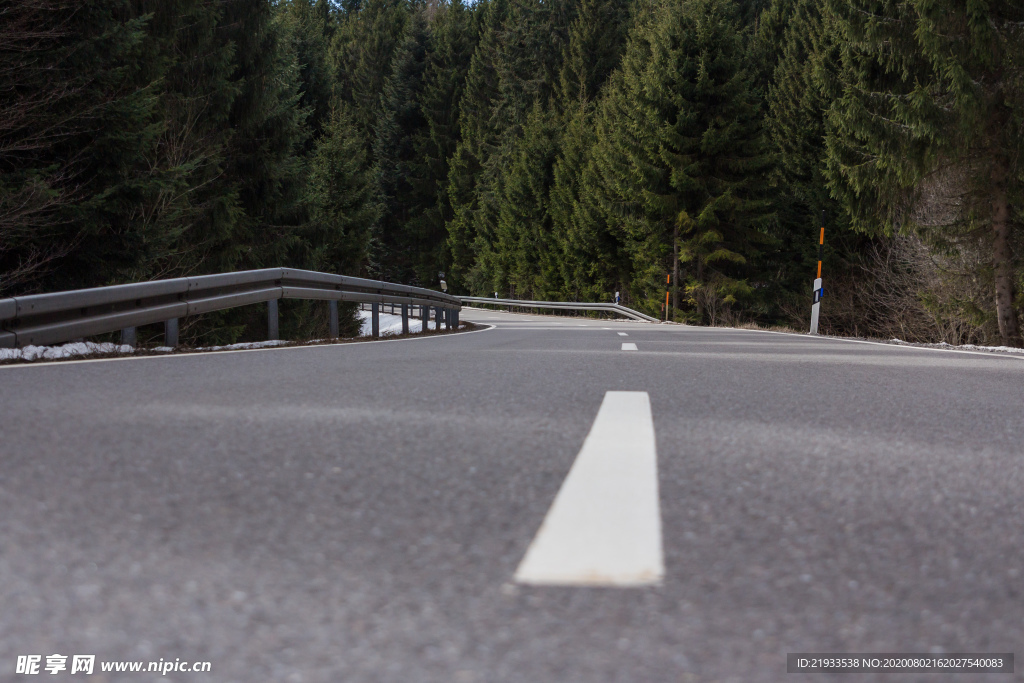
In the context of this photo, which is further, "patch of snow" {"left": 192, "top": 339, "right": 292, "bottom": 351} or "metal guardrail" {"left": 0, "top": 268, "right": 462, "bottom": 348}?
"patch of snow" {"left": 192, "top": 339, "right": 292, "bottom": 351}

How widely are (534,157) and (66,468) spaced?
201ft

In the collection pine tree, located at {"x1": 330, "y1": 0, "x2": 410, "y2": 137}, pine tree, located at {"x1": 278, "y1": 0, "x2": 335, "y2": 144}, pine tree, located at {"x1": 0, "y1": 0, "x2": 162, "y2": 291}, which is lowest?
pine tree, located at {"x1": 0, "y1": 0, "x2": 162, "y2": 291}

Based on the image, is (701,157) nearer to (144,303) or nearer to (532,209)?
(532,209)

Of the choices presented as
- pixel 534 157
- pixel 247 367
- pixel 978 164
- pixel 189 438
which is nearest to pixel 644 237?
pixel 534 157

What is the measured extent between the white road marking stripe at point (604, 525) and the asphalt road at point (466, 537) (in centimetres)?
5

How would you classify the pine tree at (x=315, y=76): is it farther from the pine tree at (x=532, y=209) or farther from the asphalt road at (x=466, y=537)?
the asphalt road at (x=466, y=537)

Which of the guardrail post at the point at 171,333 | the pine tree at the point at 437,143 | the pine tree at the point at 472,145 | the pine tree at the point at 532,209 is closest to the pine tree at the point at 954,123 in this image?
the guardrail post at the point at 171,333

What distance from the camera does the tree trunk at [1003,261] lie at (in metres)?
21.5

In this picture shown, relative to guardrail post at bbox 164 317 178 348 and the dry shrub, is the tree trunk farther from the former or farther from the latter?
guardrail post at bbox 164 317 178 348

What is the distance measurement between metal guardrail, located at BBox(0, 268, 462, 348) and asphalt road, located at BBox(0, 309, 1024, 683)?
3075mm

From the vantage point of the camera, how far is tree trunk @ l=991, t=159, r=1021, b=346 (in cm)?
2150

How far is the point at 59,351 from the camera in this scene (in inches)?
339

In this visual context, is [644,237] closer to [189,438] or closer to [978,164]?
[978,164]

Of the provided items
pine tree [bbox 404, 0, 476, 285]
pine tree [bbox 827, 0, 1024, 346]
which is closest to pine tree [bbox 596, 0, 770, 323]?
pine tree [bbox 827, 0, 1024, 346]
